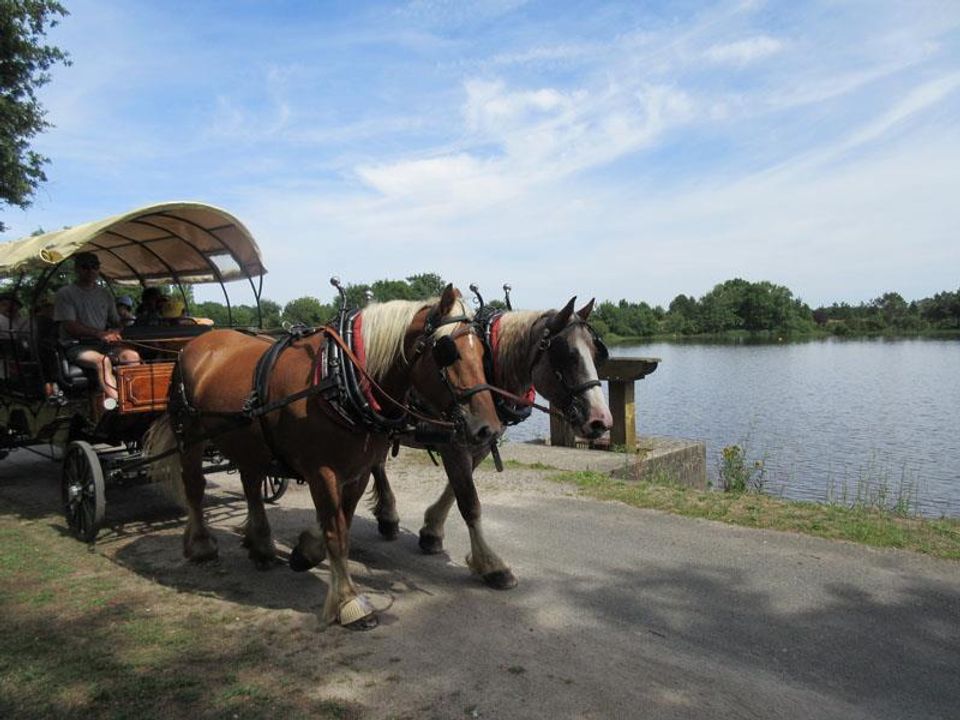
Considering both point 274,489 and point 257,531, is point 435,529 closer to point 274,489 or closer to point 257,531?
point 257,531

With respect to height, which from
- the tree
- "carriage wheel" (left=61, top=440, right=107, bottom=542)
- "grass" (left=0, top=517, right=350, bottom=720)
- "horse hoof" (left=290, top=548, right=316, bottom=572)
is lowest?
"grass" (left=0, top=517, right=350, bottom=720)

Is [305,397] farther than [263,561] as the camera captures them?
No

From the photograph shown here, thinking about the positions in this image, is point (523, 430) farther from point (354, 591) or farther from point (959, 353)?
point (959, 353)

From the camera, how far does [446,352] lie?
3508 millimetres

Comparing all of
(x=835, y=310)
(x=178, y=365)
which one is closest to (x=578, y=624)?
(x=178, y=365)

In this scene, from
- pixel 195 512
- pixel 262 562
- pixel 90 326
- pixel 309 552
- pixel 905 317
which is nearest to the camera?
pixel 309 552

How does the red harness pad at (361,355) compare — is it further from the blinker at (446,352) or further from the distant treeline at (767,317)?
the distant treeline at (767,317)

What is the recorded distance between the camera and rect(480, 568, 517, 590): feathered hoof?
436 cm

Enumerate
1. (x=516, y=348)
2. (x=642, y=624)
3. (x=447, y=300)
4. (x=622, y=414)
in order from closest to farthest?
(x=447, y=300)
(x=642, y=624)
(x=516, y=348)
(x=622, y=414)

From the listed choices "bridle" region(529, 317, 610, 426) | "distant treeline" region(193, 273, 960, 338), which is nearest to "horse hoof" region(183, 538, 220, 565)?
"bridle" region(529, 317, 610, 426)

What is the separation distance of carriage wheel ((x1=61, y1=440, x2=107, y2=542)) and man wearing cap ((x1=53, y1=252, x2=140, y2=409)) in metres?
0.55

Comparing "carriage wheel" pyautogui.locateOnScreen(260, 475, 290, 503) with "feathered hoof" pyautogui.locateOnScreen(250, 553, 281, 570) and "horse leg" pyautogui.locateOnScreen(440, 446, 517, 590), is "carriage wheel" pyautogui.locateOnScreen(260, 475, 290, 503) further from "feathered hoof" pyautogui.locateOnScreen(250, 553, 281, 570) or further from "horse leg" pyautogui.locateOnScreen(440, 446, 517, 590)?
"horse leg" pyautogui.locateOnScreen(440, 446, 517, 590)

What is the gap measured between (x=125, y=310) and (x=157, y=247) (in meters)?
0.81

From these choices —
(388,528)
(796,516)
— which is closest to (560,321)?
(388,528)
